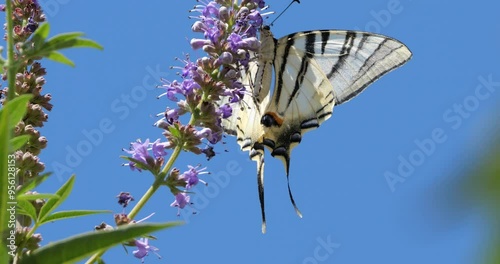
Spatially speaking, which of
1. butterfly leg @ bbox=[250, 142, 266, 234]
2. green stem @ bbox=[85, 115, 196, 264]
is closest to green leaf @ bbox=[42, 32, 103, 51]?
green stem @ bbox=[85, 115, 196, 264]

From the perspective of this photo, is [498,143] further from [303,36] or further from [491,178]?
[303,36]

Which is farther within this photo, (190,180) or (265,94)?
(265,94)

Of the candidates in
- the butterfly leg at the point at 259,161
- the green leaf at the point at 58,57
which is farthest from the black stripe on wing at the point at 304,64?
the green leaf at the point at 58,57

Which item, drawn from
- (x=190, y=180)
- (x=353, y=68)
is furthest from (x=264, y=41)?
(x=190, y=180)

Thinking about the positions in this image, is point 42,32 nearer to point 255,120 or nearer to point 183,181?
point 183,181

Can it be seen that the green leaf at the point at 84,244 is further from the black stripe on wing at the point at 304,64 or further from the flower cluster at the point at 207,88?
the black stripe on wing at the point at 304,64

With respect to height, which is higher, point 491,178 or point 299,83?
point 491,178
